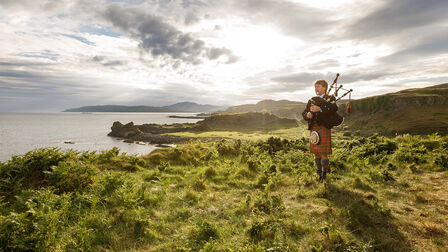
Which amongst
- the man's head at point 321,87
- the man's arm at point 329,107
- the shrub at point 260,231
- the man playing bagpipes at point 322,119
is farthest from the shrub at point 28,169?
the man's head at point 321,87

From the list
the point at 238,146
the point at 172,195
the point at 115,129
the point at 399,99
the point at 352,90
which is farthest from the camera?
the point at 115,129

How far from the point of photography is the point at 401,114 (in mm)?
82562

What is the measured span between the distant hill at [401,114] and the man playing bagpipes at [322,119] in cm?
7650

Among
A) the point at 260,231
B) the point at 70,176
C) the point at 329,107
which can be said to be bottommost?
the point at 260,231

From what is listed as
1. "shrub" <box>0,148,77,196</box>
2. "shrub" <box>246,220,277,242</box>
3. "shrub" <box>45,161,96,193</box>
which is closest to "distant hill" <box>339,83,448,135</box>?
"shrub" <box>246,220,277,242</box>

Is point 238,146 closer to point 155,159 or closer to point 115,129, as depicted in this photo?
point 155,159

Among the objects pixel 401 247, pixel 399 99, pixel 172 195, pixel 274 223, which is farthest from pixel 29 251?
pixel 399 99

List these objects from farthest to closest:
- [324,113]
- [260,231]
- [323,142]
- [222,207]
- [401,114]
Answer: [401,114] < [323,142] < [324,113] < [222,207] < [260,231]

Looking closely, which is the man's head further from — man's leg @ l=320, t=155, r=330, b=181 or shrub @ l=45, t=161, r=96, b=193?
shrub @ l=45, t=161, r=96, b=193

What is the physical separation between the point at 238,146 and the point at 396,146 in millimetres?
8688

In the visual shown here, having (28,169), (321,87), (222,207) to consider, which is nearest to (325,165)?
(321,87)

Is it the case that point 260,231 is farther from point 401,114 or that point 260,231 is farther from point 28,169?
point 401,114

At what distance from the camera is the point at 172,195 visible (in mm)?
6527

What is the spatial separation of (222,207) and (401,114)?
106 m
